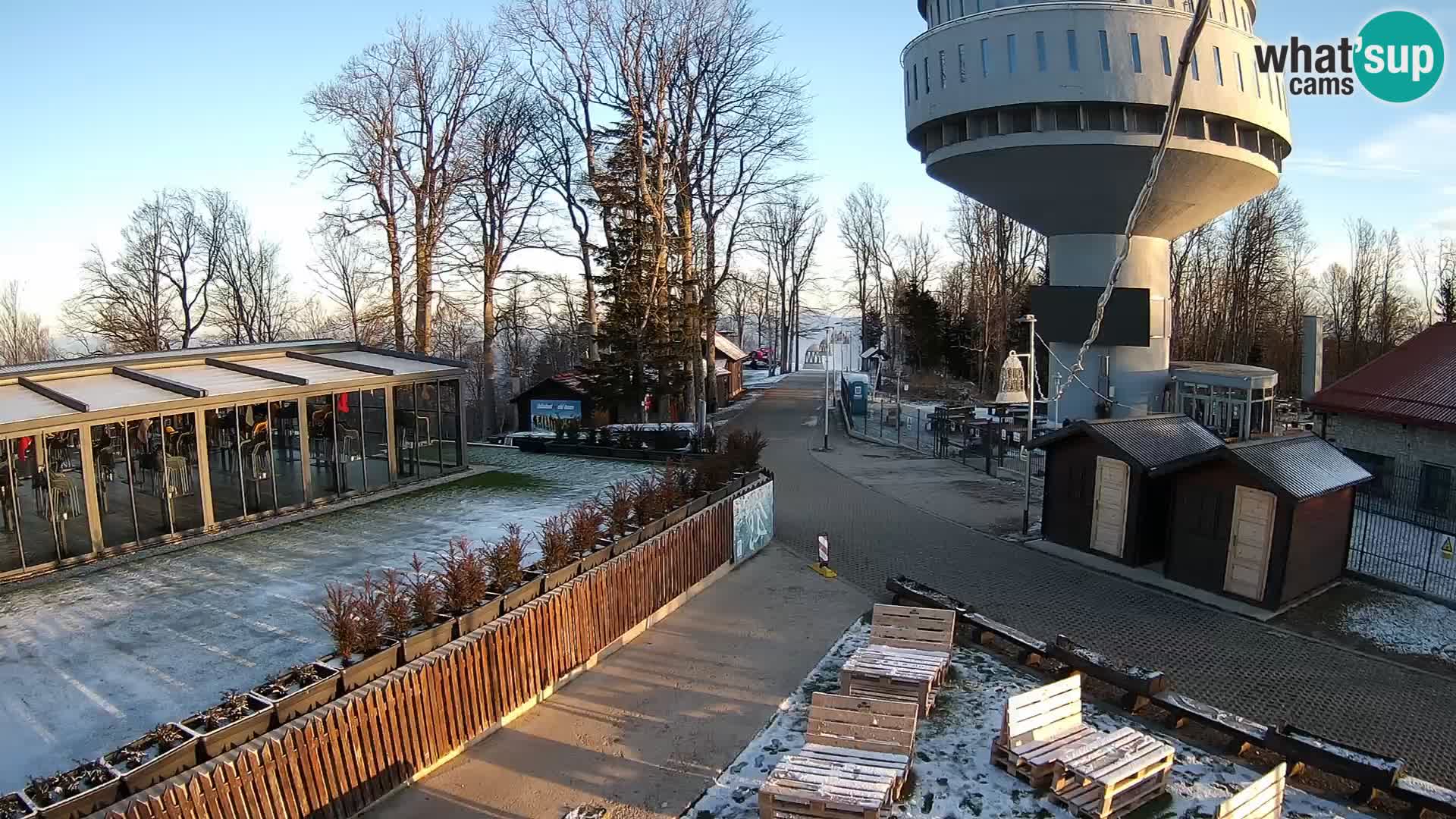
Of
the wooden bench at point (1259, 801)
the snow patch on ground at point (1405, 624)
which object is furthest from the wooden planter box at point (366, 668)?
the snow patch on ground at point (1405, 624)

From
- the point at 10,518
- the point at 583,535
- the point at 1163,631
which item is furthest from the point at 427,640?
the point at 10,518

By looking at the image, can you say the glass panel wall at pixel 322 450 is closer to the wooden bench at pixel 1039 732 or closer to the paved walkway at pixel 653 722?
the paved walkway at pixel 653 722

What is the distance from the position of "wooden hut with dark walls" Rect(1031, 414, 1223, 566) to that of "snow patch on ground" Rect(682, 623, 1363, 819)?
644 centimetres

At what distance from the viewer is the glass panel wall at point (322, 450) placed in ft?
63.3

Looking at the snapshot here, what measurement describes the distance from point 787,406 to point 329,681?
38.1 m

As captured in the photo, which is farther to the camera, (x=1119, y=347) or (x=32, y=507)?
(x=1119, y=347)

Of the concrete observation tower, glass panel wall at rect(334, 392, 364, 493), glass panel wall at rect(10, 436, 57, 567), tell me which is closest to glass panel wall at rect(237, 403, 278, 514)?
glass panel wall at rect(334, 392, 364, 493)

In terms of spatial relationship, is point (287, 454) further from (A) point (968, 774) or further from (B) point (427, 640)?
(A) point (968, 774)

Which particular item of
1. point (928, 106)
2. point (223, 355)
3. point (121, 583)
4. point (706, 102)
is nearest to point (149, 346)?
point (223, 355)

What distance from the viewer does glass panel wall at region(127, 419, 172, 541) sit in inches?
621

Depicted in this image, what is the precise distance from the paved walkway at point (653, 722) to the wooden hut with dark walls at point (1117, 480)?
555 centimetres

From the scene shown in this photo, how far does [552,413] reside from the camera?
3434 cm

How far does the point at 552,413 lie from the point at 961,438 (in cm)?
1583

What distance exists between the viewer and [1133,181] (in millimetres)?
27328
